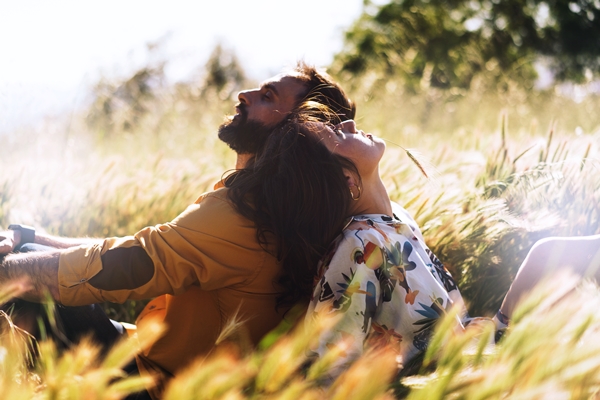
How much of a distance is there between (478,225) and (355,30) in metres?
11.7

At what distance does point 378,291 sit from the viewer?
179 centimetres

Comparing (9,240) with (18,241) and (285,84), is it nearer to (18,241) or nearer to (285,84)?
(18,241)

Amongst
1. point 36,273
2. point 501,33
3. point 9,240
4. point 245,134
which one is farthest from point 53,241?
point 501,33

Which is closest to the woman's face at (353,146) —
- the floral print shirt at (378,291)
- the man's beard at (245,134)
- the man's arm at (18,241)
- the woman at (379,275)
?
the woman at (379,275)

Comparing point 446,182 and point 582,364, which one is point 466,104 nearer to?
point 446,182

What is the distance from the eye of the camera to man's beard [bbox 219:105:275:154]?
7.68ft

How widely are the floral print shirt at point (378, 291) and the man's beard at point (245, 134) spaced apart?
0.60 metres

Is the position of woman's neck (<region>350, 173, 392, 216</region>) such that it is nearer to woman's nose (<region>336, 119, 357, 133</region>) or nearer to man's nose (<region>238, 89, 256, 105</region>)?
woman's nose (<region>336, 119, 357, 133</region>)

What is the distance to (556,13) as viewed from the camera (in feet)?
41.0

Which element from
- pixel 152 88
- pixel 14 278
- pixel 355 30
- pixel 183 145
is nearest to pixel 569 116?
pixel 183 145

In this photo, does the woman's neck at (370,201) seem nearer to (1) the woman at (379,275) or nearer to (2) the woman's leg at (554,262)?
(1) the woman at (379,275)

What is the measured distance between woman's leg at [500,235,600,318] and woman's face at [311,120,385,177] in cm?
58

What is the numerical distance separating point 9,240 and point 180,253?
2.04ft

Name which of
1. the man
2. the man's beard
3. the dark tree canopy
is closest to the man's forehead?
the man's beard
